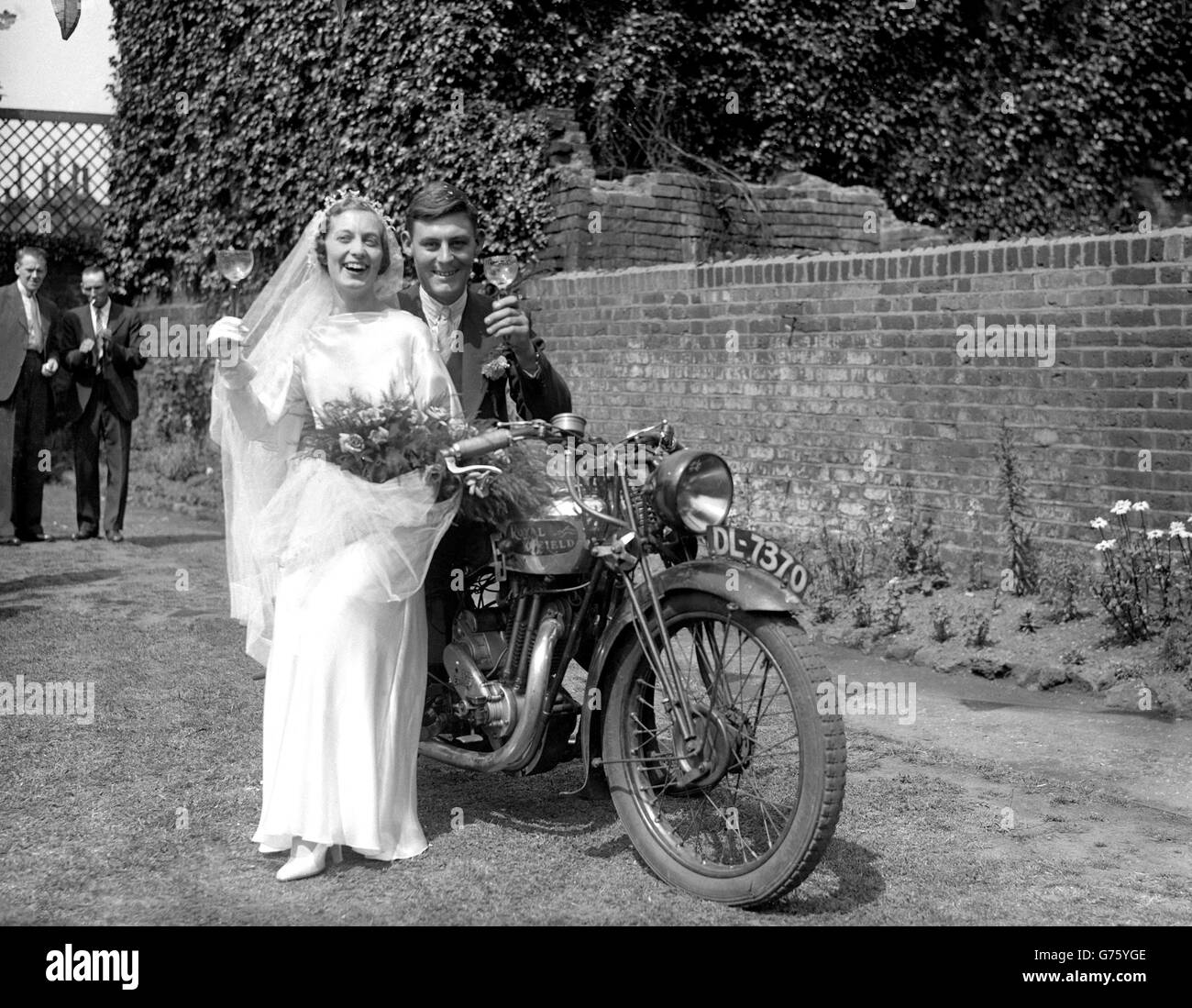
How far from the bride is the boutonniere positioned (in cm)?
18

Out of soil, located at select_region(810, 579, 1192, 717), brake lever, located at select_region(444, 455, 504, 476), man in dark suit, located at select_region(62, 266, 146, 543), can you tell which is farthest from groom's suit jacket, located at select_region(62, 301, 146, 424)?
brake lever, located at select_region(444, 455, 504, 476)

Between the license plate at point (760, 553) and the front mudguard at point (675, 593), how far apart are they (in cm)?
3

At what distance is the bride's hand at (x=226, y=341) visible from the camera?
4.10 meters

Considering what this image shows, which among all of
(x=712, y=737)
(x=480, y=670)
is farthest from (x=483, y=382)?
(x=712, y=737)

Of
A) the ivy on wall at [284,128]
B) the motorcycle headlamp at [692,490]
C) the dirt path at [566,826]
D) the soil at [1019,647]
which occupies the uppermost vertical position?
the ivy on wall at [284,128]

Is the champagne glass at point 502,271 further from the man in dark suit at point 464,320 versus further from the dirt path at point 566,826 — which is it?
the dirt path at point 566,826

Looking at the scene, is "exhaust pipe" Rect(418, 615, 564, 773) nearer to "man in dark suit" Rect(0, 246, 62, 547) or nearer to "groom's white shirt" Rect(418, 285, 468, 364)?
"groom's white shirt" Rect(418, 285, 468, 364)

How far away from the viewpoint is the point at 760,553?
385 cm

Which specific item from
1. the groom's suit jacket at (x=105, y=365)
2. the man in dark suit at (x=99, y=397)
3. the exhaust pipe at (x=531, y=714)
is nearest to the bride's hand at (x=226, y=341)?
the exhaust pipe at (x=531, y=714)

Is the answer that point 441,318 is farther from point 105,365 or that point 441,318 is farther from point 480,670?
point 105,365

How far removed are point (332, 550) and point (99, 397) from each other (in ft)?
27.7

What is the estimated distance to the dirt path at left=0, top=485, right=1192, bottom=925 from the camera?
385cm
